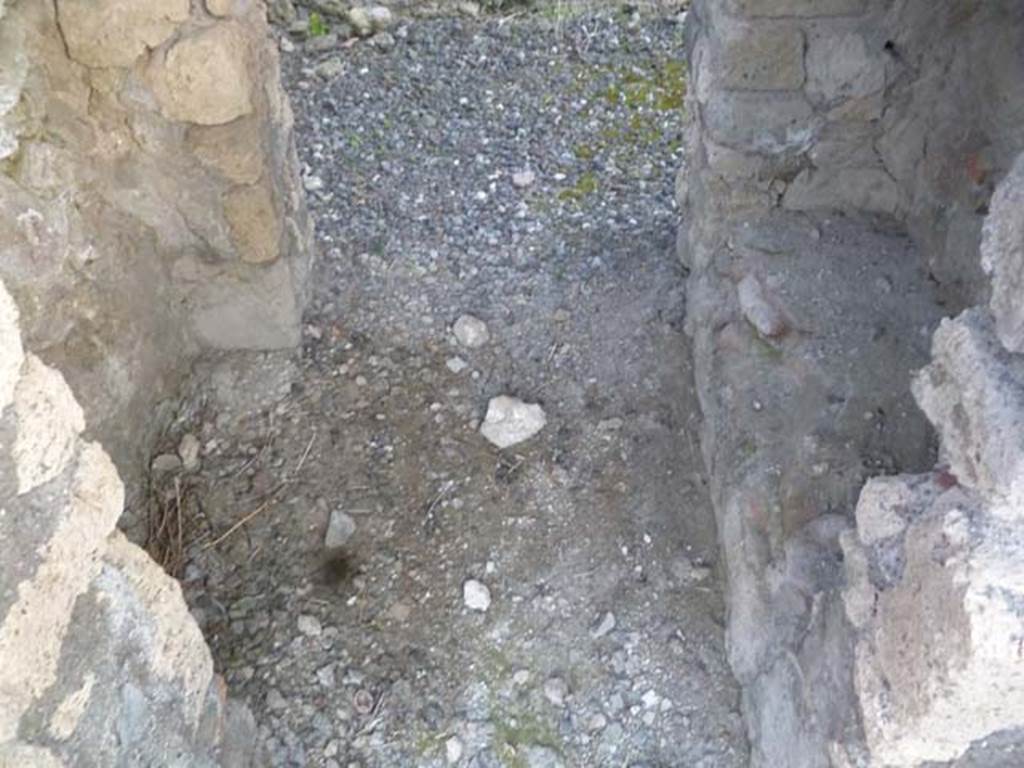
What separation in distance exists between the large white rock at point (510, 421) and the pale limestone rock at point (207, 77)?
897mm

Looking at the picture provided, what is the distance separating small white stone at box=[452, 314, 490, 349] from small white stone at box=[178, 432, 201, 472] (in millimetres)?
711

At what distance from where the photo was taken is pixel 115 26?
2.15m

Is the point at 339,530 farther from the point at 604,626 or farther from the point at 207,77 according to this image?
the point at 207,77

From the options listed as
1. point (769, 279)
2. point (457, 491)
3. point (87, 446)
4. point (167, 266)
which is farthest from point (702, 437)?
point (87, 446)

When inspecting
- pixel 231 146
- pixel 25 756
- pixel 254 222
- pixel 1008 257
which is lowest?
pixel 254 222

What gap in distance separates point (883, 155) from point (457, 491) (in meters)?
1.21

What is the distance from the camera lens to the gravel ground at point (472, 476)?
215 cm

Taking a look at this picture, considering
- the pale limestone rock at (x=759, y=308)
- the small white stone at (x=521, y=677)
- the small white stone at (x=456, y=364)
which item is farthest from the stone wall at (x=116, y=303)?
the pale limestone rock at (x=759, y=308)

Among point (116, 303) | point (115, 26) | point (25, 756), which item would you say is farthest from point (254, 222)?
point (25, 756)

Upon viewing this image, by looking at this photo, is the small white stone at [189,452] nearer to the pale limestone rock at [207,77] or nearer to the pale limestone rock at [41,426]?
the pale limestone rock at [207,77]

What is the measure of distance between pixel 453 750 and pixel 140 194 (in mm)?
1377

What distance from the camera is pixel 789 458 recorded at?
2.09 metres

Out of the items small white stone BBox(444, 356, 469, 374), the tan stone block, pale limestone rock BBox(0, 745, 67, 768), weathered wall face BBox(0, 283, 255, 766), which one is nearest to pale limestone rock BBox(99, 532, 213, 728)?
weathered wall face BBox(0, 283, 255, 766)

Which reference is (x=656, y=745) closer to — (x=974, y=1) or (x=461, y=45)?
(x=974, y=1)
